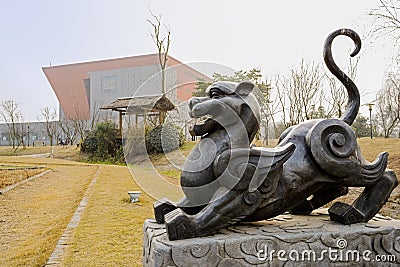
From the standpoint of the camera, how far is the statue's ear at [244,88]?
200cm

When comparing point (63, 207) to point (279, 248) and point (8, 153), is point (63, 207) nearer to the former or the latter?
point (279, 248)

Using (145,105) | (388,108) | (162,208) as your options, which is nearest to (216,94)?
(162,208)

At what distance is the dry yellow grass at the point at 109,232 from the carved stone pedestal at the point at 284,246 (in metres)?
1.28

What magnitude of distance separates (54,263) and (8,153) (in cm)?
2122

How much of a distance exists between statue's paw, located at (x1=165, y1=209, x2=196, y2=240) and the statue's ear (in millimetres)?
747

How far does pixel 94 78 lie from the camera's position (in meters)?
20.7

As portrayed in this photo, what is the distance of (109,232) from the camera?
4.03 meters

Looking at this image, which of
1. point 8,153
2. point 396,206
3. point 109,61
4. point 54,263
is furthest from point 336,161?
point 8,153

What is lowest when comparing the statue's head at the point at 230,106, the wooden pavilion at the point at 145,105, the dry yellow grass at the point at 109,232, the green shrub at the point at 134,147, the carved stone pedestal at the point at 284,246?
the dry yellow grass at the point at 109,232

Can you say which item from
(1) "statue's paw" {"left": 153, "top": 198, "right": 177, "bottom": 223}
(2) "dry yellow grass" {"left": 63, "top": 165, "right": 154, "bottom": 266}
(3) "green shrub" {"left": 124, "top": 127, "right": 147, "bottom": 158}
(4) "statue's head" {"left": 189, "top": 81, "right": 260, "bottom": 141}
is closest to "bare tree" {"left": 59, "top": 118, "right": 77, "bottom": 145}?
(2) "dry yellow grass" {"left": 63, "top": 165, "right": 154, "bottom": 266}

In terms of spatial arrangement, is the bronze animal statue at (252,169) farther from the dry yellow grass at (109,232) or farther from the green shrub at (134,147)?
the dry yellow grass at (109,232)

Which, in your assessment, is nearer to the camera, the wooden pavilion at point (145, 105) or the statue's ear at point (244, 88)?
the statue's ear at point (244, 88)

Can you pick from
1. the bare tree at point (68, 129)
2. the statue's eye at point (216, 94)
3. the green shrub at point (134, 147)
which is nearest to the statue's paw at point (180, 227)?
the statue's eye at point (216, 94)

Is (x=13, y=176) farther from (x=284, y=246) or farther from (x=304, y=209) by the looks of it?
(x=284, y=246)
